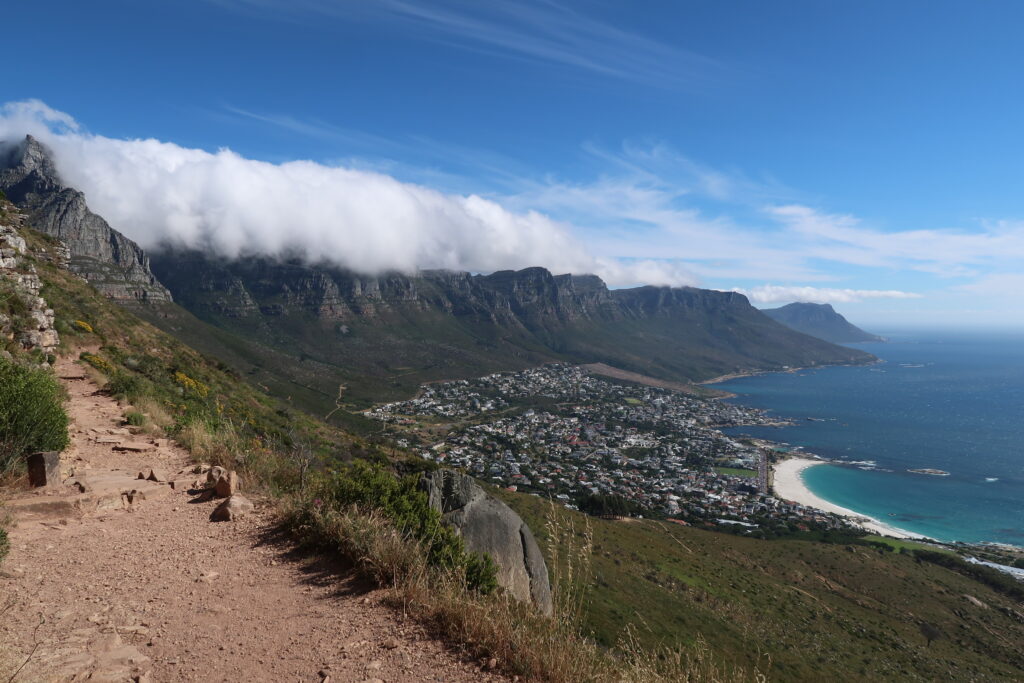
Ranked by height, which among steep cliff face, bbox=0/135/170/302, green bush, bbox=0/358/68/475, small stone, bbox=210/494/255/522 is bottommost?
small stone, bbox=210/494/255/522

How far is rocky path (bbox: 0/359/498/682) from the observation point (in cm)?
364

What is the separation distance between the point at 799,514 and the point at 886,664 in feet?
125

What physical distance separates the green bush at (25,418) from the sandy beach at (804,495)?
239 feet

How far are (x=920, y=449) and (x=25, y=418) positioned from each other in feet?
439

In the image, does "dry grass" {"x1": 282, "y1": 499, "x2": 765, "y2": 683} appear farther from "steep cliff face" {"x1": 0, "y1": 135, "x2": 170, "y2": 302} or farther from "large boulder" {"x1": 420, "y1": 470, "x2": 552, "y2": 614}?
"steep cliff face" {"x1": 0, "y1": 135, "x2": 170, "y2": 302}

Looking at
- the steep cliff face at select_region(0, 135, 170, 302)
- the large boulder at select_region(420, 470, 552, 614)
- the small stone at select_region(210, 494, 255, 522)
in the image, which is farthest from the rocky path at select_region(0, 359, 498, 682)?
the steep cliff face at select_region(0, 135, 170, 302)

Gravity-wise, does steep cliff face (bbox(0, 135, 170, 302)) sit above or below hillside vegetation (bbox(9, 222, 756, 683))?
above

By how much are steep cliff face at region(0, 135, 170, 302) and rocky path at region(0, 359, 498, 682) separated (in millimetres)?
119732

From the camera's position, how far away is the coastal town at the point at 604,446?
59594mm

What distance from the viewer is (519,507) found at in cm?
3297

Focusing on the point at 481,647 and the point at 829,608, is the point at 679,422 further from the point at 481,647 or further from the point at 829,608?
the point at 481,647

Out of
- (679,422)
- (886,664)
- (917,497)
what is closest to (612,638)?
(886,664)

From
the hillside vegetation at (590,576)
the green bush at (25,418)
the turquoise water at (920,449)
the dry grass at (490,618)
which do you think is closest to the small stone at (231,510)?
the hillside vegetation at (590,576)

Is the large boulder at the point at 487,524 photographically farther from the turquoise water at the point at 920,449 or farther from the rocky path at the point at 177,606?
the turquoise water at the point at 920,449
